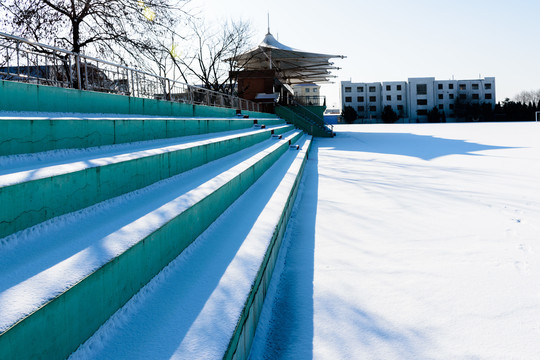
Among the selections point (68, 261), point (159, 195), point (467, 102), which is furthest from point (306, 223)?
point (467, 102)

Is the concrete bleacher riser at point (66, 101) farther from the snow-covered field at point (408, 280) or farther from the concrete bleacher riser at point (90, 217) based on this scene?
the snow-covered field at point (408, 280)

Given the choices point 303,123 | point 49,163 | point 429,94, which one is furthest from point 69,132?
point 429,94

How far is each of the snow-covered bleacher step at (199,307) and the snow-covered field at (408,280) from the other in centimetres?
37

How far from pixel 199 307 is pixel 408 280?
1861 mm

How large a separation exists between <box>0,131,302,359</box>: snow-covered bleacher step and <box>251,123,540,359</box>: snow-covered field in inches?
31.9

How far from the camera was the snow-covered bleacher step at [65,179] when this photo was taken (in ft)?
6.05

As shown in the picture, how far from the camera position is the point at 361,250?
3668 millimetres

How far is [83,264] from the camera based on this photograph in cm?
157

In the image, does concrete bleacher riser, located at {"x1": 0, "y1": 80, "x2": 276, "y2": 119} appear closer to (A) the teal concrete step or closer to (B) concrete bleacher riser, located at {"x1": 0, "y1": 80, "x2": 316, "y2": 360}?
(B) concrete bleacher riser, located at {"x1": 0, "y1": 80, "x2": 316, "y2": 360}

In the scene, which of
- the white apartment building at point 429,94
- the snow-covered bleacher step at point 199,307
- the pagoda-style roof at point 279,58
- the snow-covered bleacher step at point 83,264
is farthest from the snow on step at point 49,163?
the white apartment building at point 429,94

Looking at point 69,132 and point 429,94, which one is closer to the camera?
point 69,132

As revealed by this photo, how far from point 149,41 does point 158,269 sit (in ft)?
48.0

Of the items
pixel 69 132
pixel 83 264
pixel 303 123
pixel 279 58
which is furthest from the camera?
pixel 279 58

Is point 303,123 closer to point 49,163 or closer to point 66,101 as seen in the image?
point 66,101
